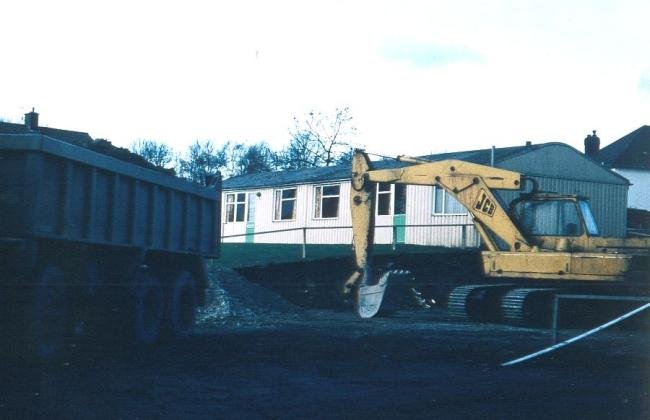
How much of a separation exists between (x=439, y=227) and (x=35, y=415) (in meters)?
26.9

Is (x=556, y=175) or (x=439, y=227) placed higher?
(x=556, y=175)

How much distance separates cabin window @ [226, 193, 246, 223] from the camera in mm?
43781

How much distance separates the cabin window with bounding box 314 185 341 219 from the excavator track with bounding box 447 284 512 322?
15.8m

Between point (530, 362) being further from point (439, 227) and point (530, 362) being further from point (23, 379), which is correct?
point (439, 227)

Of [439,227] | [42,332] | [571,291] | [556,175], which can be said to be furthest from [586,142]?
[42,332]

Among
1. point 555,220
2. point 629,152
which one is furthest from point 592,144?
point 555,220

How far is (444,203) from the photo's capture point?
3484cm

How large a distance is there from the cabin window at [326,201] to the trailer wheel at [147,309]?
23.2 metres

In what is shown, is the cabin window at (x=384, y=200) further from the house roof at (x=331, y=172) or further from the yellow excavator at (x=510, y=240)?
the yellow excavator at (x=510, y=240)

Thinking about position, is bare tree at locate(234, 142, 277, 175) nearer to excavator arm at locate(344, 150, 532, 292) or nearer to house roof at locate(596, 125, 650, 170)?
house roof at locate(596, 125, 650, 170)

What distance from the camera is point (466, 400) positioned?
31.0 feet

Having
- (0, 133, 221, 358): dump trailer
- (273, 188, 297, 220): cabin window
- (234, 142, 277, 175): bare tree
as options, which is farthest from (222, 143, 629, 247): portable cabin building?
(234, 142, 277, 175): bare tree

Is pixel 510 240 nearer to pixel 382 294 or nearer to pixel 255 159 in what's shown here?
pixel 382 294

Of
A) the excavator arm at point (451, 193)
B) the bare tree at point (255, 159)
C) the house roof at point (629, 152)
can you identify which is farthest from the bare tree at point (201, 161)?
the excavator arm at point (451, 193)
